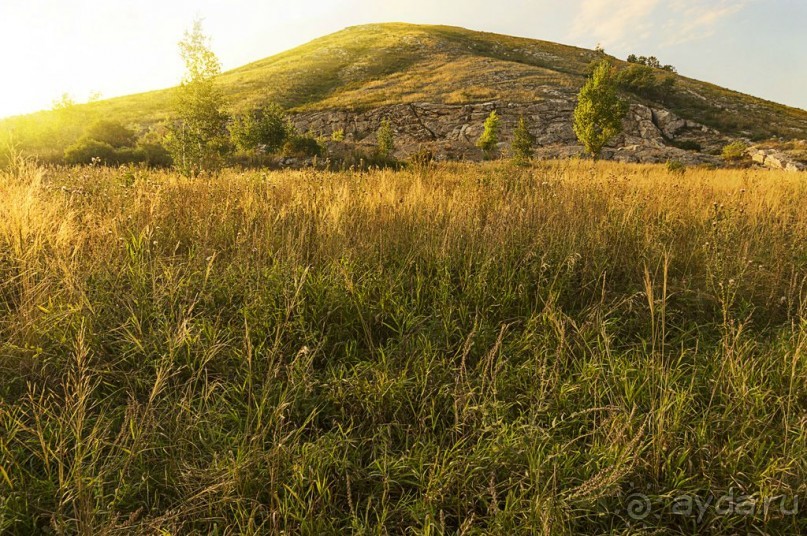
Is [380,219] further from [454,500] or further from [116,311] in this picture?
[454,500]

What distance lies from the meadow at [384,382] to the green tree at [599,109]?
26.2 metres

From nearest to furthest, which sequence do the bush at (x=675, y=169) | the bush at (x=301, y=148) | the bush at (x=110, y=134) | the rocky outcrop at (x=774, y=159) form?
1. the bush at (x=675, y=169)
2. the bush at (x=301, y=148)
3. the rocky outcrop at (x=774, y=159)
4. the bush at (x=110, y=134)

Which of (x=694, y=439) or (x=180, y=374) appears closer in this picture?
(x=694, y=439)

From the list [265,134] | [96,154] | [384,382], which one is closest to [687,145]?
[265,134]

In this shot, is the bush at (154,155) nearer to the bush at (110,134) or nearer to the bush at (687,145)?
the bush at (110,134)

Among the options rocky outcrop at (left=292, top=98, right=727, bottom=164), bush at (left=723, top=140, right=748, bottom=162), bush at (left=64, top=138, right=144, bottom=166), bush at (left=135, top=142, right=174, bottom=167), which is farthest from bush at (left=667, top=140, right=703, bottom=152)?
bush at (left=64, top=138, right=144, bottom=166)

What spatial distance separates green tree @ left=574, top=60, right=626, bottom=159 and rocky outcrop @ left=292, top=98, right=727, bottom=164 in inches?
580

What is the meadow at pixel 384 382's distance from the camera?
152 centimetres

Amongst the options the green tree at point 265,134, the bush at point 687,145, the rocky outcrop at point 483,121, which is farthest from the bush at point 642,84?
the green tree at point 265,134

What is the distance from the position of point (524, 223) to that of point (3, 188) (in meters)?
5.49

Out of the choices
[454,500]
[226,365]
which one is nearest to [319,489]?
[454,500]

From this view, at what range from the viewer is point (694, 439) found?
1.76 meters

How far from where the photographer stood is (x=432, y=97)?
53688 mm

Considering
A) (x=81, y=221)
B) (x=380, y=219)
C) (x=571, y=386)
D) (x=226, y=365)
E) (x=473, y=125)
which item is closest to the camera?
(x=571, y=386)
